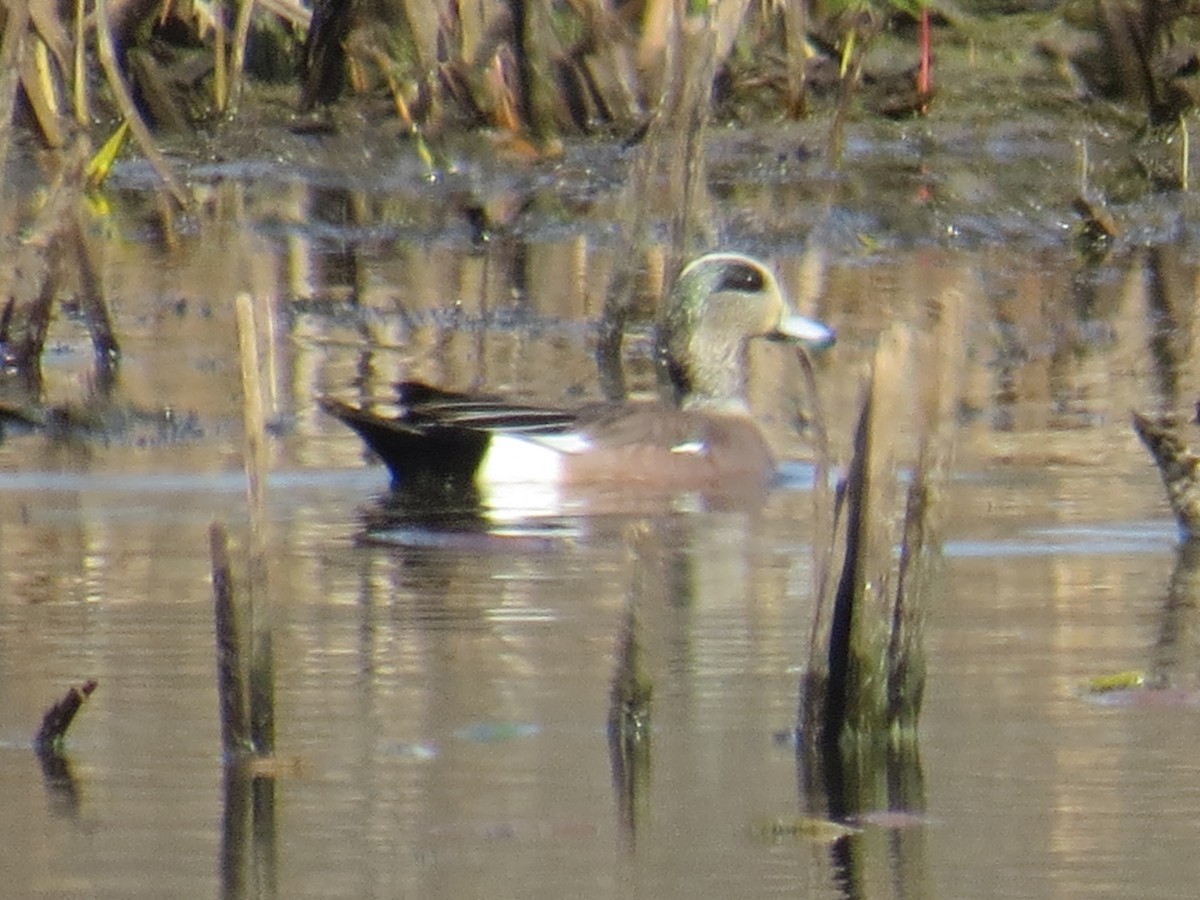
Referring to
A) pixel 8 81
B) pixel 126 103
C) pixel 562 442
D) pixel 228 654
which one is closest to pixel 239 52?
pixel 126 103

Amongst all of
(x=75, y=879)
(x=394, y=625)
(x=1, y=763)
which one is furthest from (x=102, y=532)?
(x=75, y=879)

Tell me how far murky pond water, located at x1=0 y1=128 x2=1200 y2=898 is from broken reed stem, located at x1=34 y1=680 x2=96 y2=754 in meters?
0.03

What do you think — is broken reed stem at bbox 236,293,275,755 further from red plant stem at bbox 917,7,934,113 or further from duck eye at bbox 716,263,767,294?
red plant stem at bbox 917,7,934,113

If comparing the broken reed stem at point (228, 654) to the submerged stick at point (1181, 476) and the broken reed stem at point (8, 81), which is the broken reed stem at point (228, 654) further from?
the broken reed stem at point (8, 81)

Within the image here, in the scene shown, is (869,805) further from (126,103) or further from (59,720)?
(126,103)

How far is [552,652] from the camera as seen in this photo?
18.1ft

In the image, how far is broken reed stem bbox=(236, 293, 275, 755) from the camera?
4559mm

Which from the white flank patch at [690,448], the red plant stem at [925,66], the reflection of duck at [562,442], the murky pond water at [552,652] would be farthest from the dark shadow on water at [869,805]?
the red plant stem at [925,66]

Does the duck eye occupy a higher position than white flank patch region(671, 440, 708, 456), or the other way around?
the duck eye

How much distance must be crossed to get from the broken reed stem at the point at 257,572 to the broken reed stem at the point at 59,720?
0.27m

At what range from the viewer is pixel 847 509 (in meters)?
4.72

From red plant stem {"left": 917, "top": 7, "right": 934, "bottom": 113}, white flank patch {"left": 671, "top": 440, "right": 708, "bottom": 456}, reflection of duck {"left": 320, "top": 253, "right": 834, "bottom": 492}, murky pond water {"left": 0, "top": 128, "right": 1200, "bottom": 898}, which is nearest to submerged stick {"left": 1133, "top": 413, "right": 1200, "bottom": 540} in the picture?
murky pond water {"left": 0, "top": 128, "right": 1200, "bottom": 898}

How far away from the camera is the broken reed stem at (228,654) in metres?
4.55

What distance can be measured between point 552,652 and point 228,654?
1051mm
